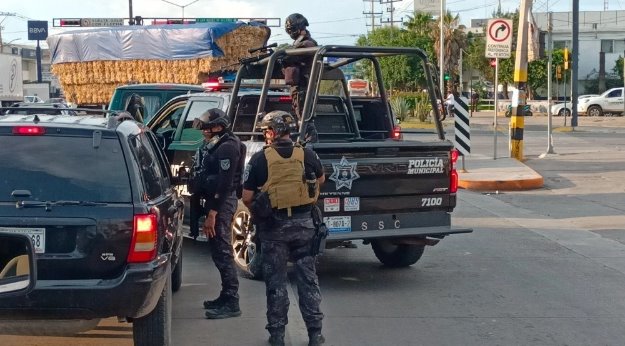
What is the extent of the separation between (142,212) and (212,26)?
15206 mm

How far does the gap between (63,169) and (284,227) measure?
5.91 ft

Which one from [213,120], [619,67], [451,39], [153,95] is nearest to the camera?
[213,120]

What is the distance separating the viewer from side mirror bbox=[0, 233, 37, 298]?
5.43 metres

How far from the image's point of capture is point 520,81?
853 inches

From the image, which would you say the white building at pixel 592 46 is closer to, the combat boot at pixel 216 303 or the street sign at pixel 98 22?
the street sign at pixel 98 22

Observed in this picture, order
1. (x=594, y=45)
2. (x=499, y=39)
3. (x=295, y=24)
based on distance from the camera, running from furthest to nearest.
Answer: (x=594, y=45) → (x=499, y=39) → (x=295, y=24)

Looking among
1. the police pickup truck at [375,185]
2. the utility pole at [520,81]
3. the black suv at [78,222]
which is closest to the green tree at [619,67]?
the utility pole at [520,81]

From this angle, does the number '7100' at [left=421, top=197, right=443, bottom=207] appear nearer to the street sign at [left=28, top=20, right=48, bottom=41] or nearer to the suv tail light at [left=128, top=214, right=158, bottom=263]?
the suv tail light at [left=128, top=214, right=158, bottom=263]

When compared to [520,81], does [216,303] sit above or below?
below

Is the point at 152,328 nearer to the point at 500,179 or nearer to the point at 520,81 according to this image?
the point at 500,179

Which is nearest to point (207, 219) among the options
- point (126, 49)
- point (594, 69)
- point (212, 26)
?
point (212, 26)

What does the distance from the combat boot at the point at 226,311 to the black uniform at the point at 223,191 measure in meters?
0.05

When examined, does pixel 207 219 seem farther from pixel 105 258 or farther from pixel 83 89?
pixel 83 89

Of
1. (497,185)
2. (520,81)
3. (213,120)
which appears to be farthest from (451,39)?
(213,120)
